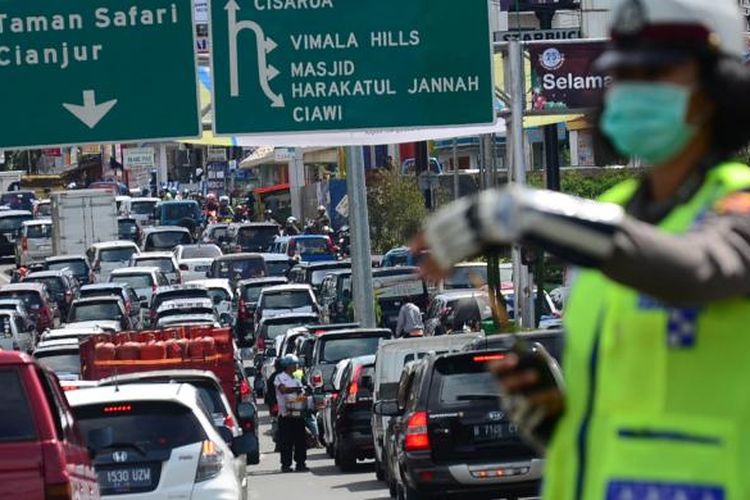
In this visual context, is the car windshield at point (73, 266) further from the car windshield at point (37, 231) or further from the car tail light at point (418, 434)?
the car tail light at point (418, 434)

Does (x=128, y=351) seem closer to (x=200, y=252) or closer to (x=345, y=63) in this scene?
(x=345, y=63)

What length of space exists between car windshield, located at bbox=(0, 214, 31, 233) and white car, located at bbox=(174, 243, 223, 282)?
1543 centimetres

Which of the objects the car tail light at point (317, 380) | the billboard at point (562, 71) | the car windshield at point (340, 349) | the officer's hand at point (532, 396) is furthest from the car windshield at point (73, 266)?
the officer's hand at point (532, 396)

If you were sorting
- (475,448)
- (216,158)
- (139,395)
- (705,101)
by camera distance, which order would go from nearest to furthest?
1. (705,101)
2. (139,395)
3. (475,448)
4. (216,158)

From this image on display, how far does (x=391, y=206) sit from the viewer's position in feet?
200

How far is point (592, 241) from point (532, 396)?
0.64m

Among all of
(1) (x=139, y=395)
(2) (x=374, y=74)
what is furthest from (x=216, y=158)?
(1) (x=139, y=395)

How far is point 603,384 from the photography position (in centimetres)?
377

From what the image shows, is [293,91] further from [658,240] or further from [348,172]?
[658,240]

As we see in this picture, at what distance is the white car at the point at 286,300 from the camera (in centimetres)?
4403

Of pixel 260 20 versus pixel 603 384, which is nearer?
pixel 603 384

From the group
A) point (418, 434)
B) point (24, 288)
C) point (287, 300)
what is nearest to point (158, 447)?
point (418, 434)

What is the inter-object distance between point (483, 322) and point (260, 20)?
38.0 ft

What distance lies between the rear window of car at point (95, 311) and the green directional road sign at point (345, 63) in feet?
70.1
